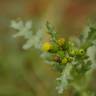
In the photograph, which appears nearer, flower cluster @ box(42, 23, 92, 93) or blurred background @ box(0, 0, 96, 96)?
flower cluster @ box(42, 23, 92, 93)

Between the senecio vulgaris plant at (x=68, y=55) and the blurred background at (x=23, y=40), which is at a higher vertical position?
the blurred background at (x=23, y=40)

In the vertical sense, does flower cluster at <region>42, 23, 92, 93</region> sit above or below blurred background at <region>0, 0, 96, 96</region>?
below

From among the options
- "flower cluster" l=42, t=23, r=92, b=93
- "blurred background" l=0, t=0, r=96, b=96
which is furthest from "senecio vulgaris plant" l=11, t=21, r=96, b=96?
"blurred background" l=0, t=0, r=96, b=96

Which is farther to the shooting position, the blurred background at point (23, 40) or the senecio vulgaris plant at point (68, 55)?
the blurred background at point (23, 40)

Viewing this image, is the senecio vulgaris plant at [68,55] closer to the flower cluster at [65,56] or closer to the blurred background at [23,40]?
the flower cluster at [65,56]

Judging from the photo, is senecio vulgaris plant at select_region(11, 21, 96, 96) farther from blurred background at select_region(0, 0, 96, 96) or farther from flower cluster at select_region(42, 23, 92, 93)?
blurred background at select_region(0, 0, 96, 96)

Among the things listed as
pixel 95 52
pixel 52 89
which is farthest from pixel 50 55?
pixel 52 89

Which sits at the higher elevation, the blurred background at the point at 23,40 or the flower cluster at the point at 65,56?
the blurred background at the point at 23,40

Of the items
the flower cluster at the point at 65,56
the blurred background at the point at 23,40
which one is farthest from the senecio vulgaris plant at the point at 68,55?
the blurred background at the point at 23,40

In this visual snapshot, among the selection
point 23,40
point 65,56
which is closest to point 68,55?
point 65,56
